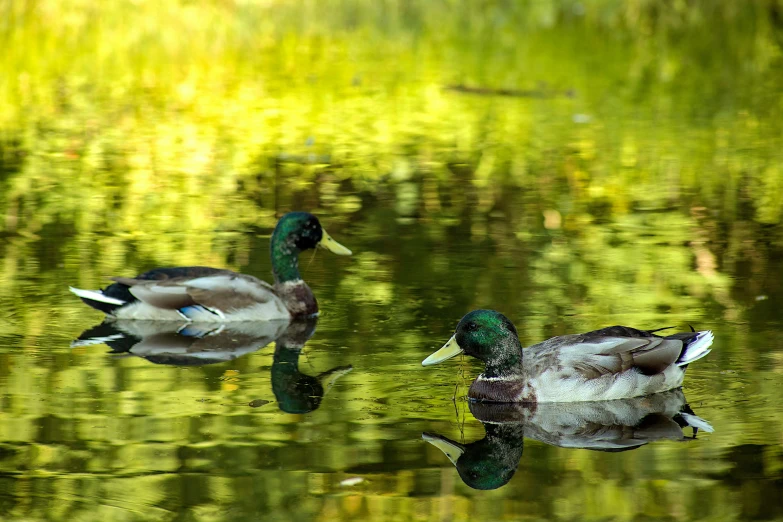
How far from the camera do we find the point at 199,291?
9.53 m

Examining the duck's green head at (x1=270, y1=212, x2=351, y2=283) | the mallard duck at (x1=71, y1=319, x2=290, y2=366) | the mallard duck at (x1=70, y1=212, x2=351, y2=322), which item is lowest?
the mallard duck at (x1=71, y1=319, x2=290, y2=366)

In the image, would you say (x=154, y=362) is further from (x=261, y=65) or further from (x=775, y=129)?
(x=261, y=65)

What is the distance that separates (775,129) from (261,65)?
323 inches

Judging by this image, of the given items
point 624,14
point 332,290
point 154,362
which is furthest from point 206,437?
point 624,14

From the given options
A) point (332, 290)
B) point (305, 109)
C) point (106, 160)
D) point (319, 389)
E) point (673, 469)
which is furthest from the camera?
point (305, 109)

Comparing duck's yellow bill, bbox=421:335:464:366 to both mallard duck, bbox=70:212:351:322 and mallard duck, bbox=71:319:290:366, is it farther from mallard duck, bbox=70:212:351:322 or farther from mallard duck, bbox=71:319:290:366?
mallard duck, bbox=70:212:351:322

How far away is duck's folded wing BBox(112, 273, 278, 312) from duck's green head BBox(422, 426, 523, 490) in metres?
2.78

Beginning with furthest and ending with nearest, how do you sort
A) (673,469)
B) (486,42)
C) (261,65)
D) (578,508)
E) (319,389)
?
1. (486,42)
2. (261,65)
3. (319,389)
4. (673,469)
5. (578,508)

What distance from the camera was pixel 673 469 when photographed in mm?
6641

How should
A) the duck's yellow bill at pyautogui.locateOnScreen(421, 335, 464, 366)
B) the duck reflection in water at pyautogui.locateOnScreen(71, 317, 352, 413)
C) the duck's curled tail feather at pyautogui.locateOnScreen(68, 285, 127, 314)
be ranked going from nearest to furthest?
the duck's yellow bill at pyautogui.locateOnScreen(421, 335, 464, 366) < the duck reflection in water at pyautogui.locateOnScreen(71, 317, 352, 413) < the duck's curled tail feather at pyautogui.locateOnScreen(68, 285, 127, 314)

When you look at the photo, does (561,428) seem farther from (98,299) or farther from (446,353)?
(98,299)

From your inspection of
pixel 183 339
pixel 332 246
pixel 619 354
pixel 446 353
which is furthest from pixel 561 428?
pixel 332 246

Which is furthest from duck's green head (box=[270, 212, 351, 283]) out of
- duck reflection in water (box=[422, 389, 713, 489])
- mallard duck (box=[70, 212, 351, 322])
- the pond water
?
duck reflection in water (box=[422, 389, 713, 489])

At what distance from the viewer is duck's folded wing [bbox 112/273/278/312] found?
9445 mm
